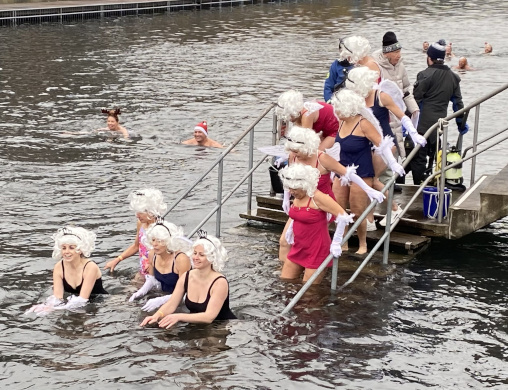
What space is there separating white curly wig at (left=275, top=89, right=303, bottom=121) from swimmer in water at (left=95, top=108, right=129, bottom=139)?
1055 centimetres

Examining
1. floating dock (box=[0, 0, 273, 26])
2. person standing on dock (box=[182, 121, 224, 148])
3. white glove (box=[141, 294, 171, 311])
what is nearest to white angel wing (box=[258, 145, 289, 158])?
white glove (box=[141, 294, 171, 311])

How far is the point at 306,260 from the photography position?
10820 mm

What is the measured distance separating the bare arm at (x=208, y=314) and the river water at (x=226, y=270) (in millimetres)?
210

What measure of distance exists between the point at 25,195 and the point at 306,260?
7.16 m

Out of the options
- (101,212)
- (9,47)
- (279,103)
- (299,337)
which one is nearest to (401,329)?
(299,337)

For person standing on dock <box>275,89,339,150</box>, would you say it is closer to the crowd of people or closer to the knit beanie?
the crowd of people

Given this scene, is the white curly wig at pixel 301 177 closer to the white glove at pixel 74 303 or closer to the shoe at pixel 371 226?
the shoe at pixel 371 226

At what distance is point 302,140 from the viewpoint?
34.1 feet

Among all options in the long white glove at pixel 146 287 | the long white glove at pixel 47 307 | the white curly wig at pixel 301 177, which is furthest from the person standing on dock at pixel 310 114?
the long white glove at pixel 47 307

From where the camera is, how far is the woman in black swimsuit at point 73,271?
10.3 meters

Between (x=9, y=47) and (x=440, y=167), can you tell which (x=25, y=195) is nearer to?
(x=440, y=167)

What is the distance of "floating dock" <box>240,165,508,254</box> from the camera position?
1177 cm

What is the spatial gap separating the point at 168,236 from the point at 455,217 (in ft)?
12.8

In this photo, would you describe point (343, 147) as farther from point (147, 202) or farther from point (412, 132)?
point (147, 202)
